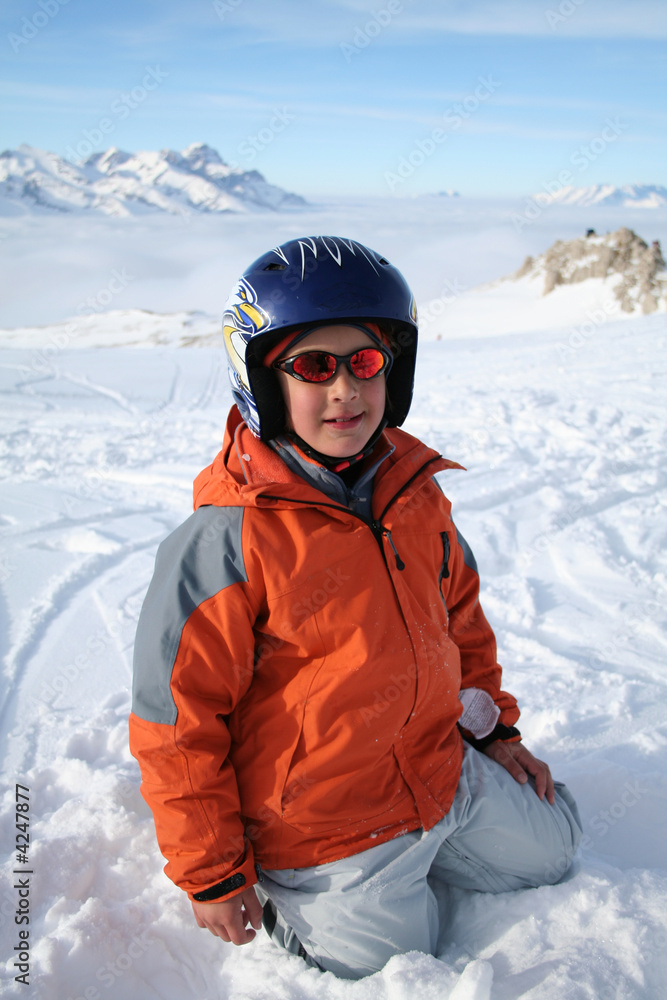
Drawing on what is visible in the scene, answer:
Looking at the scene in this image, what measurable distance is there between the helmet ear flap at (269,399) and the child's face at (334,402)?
28mm

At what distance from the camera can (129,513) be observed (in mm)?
5344

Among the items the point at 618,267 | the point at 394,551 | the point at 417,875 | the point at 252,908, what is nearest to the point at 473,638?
the point at 394,551

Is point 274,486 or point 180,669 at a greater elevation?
point 274,486

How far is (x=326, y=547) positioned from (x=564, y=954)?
124cm

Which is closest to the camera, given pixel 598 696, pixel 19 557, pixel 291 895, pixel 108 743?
pixel 291 895

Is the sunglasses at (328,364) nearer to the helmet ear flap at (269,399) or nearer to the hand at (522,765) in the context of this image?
the helmet ear flap at (269,399)

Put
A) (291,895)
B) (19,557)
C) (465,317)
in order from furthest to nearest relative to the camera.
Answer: (465,317) < (19,557) < (291,895)

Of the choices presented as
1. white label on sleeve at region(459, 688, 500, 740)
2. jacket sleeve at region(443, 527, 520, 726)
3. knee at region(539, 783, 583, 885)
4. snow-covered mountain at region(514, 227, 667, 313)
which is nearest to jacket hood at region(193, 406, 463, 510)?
jacket sleeve at region(443, 527, 520, 726)

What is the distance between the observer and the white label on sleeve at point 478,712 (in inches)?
82.3

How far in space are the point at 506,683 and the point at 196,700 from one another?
1908 mm

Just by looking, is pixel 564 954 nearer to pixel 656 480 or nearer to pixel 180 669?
pixel 180 669

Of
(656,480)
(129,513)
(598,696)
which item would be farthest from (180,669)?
(656,480)

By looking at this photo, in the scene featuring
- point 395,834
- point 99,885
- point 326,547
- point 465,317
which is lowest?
point 99,885

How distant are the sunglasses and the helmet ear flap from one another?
0.07 metres
